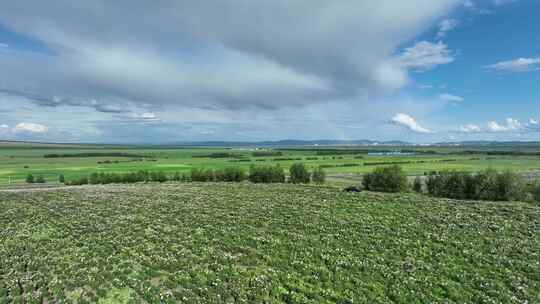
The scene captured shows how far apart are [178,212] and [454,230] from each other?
25951 millimetres

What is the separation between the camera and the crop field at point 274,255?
1352 cm

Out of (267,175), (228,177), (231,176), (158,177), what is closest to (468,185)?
(267,175)

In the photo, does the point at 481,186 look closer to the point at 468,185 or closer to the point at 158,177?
the point at 468,185

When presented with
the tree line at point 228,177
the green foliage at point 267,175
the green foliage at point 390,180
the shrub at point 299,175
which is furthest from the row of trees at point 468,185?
the green foliage at point 267,175

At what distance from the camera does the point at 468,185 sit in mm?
58469

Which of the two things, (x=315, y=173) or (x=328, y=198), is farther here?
(x=315, y=173)

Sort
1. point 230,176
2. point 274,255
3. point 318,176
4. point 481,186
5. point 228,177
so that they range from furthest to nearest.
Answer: point 230,176
point 228,177
point 318,176
point 481,186
point 274,255

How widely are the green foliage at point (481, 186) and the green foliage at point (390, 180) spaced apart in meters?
5.43

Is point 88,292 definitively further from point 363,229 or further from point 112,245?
point 363,229

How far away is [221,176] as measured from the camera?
90188 millimetres

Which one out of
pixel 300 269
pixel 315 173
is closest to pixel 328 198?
pixel 300 269

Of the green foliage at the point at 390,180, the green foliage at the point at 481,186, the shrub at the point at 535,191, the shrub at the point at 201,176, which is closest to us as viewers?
the green foliage at the point at 481,186

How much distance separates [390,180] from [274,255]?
179 ft

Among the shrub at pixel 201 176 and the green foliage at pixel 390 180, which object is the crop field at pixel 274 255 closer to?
the green foliage at pixel 390 180
